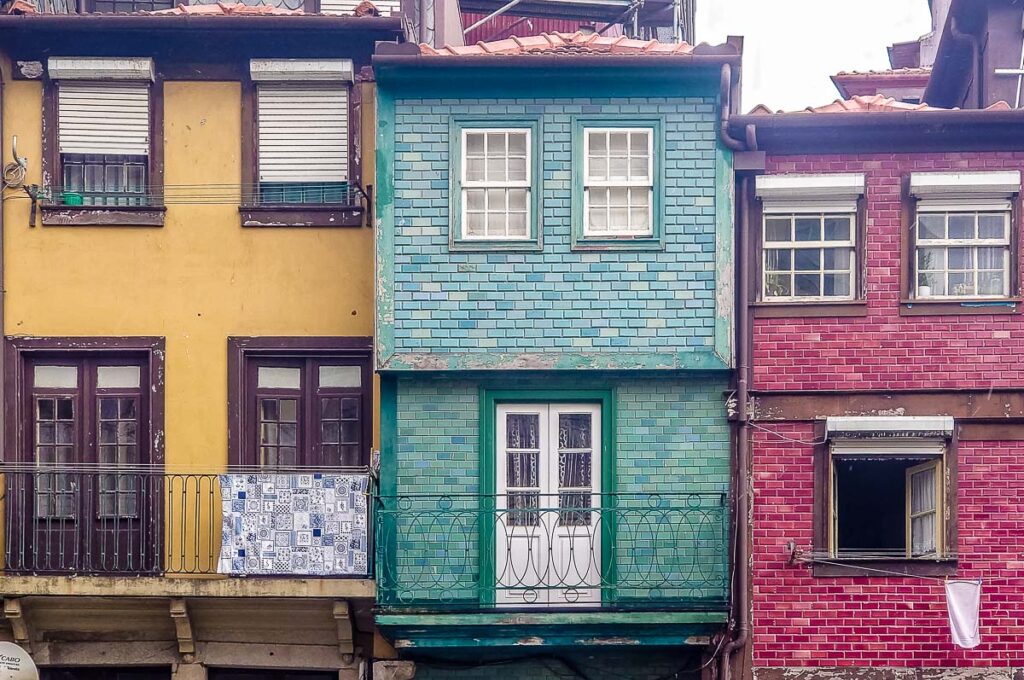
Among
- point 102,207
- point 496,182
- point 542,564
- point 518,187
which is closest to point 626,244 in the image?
point 518,187

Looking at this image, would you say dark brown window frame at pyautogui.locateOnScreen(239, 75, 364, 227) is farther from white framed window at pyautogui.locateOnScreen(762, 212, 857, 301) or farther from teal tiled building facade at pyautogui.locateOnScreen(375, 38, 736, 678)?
white framed window at pyautogui.locateOnScreen(762, 212, 857, 301)

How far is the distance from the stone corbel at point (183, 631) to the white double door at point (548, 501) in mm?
3239

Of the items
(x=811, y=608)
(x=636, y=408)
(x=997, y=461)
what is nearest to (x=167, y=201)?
(x=636, y=408)

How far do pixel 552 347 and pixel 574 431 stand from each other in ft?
3.12

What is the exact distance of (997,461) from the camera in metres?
13.8

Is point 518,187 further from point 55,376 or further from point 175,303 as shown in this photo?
point 55,376

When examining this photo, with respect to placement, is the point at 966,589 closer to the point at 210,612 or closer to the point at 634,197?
the point at 634,197

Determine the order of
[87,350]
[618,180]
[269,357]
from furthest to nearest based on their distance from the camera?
[269,357] < [87,350] < [618,180]

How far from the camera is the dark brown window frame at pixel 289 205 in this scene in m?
14.7

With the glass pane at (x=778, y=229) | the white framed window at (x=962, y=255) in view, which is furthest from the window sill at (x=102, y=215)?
the white framed window at (x=962, y=255)

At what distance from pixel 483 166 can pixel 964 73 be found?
695 cm

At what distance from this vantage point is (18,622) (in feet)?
46.6

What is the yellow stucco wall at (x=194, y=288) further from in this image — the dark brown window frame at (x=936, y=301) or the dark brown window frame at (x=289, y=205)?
the dark brown window frame at (x=936, y=301)

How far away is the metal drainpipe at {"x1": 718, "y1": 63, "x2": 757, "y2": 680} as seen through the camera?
13.8 meters
